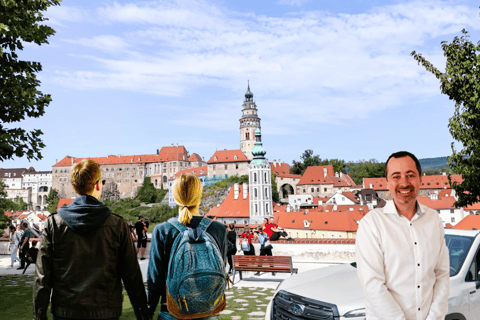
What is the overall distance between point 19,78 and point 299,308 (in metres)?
8.84

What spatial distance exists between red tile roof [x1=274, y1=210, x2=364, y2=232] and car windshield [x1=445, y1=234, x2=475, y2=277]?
143ft

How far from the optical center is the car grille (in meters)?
4.40

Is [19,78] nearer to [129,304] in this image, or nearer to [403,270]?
[129,304]

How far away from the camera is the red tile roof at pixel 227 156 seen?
10212 centimetres

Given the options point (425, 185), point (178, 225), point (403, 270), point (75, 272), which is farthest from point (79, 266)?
point (425, 185)

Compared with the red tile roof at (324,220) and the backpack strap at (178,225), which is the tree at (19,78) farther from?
the red tile roof at (324,220)

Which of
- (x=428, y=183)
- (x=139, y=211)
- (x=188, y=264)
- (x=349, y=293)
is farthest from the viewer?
(x=139, y=211)

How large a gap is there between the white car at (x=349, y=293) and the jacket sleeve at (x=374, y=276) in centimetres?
173

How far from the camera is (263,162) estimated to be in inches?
2499

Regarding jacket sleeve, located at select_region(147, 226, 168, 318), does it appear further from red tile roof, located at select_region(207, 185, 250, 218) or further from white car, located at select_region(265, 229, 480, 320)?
red tile roof, located at select_region(207, 185, 250, 218)

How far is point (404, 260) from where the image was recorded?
271 centimetres

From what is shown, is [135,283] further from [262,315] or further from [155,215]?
[155,215]

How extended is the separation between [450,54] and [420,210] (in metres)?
13.2

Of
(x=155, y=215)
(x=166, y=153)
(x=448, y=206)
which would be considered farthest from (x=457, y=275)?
(x=166, y=153)
